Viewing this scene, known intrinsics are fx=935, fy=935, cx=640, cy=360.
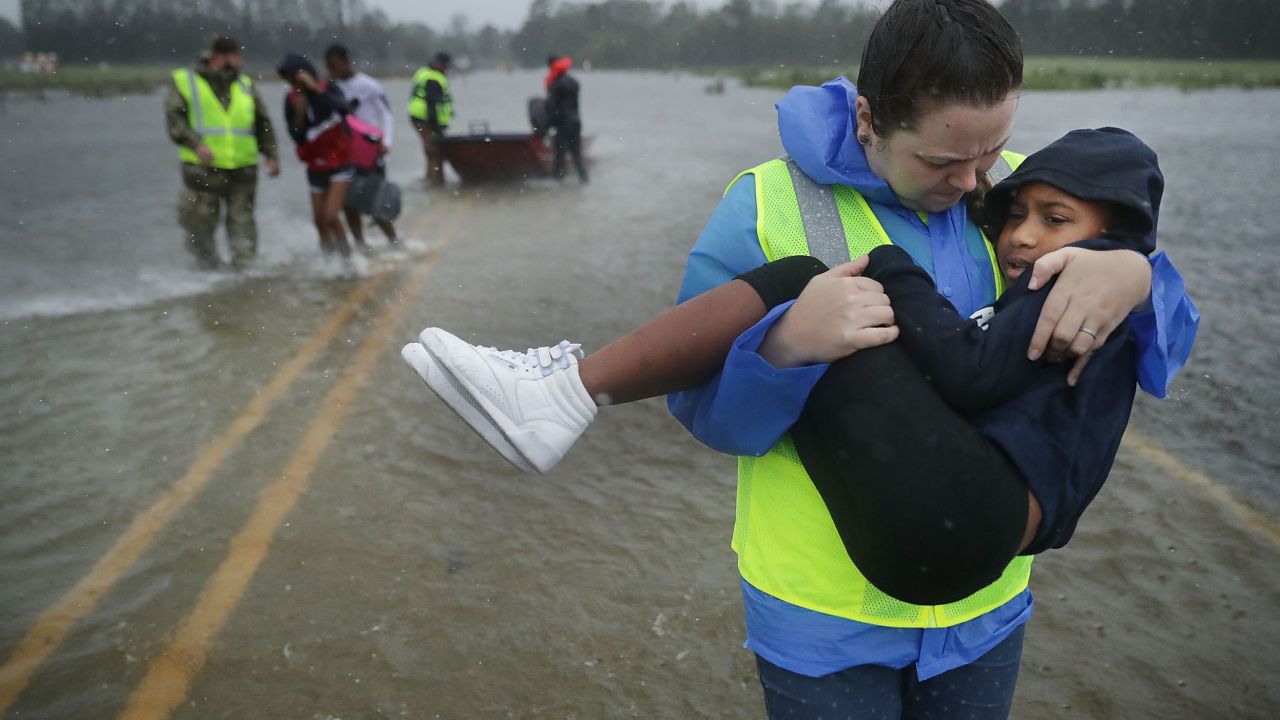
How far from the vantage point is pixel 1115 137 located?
1.58 meters

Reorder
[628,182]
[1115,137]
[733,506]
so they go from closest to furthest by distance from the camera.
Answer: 1. [1115,137]
2. [733,506]
3. [628,182]

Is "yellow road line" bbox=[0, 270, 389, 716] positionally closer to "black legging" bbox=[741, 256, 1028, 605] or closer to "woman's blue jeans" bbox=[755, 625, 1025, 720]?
"woman's blue jeans" bbox=[755, 625, 1025, 720]

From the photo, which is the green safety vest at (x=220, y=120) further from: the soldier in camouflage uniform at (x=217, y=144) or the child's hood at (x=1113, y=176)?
the child's hood at (x=1113, y=176)

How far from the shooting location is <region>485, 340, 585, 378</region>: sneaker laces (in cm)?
174

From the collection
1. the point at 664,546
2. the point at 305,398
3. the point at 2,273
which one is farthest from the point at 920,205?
the point at 2,273

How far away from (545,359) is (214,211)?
816 cm

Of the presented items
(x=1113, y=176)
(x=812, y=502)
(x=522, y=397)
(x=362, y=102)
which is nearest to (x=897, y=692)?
(x=812, y=502)

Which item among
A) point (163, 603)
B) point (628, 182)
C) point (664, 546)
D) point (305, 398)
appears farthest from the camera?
point (628, 182)

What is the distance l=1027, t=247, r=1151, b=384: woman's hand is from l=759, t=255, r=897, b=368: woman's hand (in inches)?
8.9

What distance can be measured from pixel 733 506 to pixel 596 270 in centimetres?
471

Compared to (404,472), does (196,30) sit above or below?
above

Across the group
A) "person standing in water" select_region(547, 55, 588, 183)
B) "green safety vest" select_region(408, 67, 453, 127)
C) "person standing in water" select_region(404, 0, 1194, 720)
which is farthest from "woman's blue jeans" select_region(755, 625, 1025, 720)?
"person standing in water" select_region(547, 55, 588, 183)

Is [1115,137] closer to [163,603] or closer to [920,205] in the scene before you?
[920,205]

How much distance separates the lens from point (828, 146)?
1.58 m
